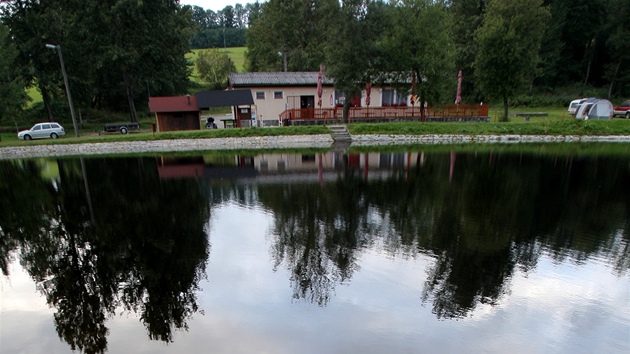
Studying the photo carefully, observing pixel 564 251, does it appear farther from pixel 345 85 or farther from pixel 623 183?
pixel 345 85

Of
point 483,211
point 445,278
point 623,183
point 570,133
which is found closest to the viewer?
point 445,278

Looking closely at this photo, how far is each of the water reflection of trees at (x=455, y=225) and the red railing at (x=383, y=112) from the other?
1648cm

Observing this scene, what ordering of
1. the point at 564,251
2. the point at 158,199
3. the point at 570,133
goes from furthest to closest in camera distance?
the point at 570,133 → the point at 158,199 → the point at 564,251

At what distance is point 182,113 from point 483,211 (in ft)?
97.3

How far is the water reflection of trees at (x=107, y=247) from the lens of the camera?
25.1ft

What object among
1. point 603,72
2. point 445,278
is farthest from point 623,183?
point 603,72

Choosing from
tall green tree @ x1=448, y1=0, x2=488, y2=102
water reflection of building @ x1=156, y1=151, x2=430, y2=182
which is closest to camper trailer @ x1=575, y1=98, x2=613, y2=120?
tall green tree @ x1=448, y1=0, x2=488, y2=102

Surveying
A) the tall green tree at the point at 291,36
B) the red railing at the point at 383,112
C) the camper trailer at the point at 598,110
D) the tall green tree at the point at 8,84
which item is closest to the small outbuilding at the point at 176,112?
the red railing at the point at 383,112

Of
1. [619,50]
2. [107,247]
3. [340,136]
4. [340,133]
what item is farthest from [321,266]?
[619,50]

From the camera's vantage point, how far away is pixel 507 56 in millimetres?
31672

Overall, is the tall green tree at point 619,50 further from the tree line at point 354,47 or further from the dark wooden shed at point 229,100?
the dark wooden shed at point 229,100

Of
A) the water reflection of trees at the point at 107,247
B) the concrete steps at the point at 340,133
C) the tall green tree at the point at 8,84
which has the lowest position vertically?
the water reflection of trees at the point at 107,247

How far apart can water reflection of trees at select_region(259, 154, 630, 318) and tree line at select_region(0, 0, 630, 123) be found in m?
16.2

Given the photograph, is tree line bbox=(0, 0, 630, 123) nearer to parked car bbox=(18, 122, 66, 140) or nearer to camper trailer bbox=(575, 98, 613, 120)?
parked car bbox=(18, 122, 66, 140)
